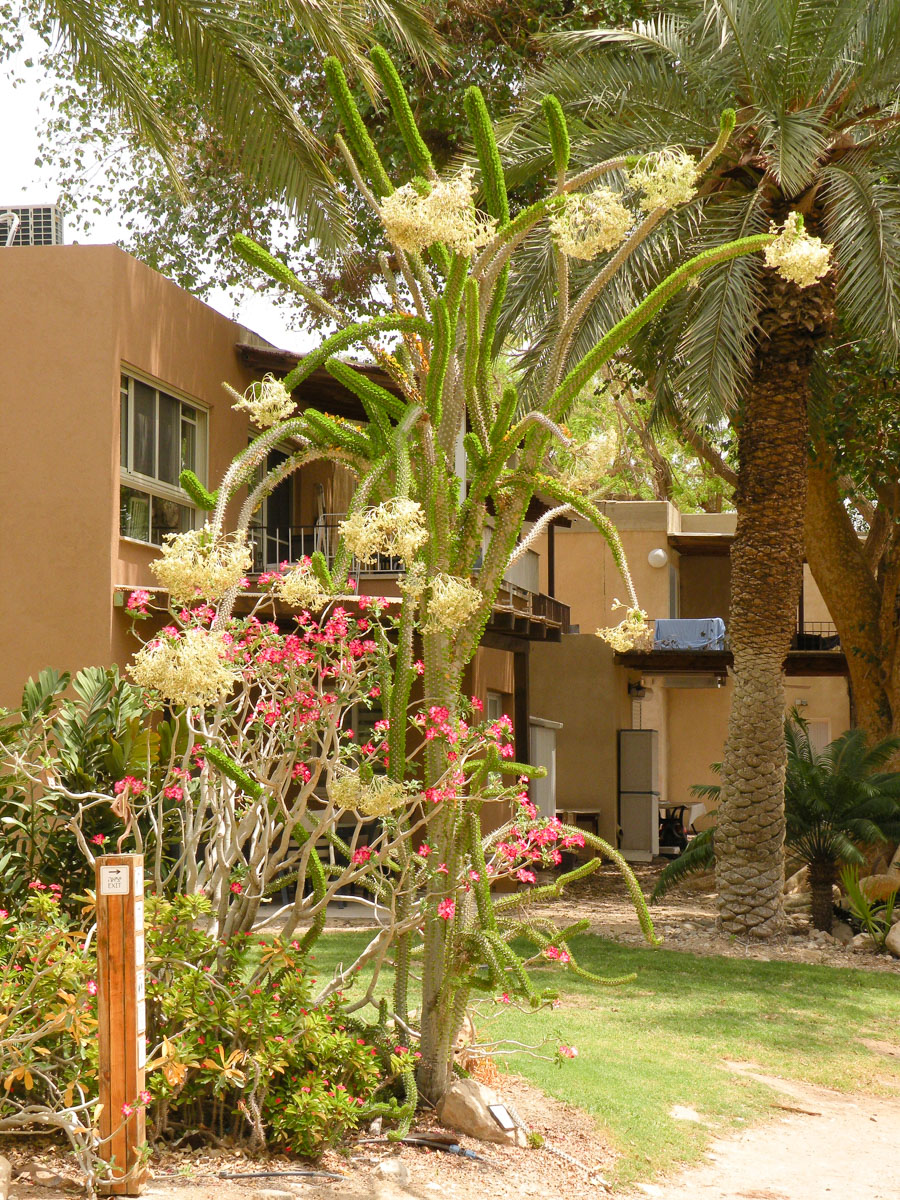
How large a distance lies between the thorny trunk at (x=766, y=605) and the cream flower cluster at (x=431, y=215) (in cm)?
846

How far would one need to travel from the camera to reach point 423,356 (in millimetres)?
6293

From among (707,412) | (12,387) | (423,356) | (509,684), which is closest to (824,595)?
(509,684)

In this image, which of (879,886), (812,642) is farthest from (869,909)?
(812,642)

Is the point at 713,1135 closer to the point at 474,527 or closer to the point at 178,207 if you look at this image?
the point at 474,527

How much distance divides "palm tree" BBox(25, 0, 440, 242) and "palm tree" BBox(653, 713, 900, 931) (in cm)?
762

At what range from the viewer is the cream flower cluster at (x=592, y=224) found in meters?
4.82

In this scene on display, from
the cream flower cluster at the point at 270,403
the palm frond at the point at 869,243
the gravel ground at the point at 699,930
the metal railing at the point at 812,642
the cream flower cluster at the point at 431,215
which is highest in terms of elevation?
the palm frond at the point at 869,243

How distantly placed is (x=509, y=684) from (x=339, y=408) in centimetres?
473

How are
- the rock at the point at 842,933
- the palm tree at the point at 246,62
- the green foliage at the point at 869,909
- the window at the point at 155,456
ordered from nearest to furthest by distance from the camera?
1. the palm tree at the point at 246,62
2. the green foliage at the point at 869,909
3. the rock at the point at 842,933
4. the window at the point at 155,456

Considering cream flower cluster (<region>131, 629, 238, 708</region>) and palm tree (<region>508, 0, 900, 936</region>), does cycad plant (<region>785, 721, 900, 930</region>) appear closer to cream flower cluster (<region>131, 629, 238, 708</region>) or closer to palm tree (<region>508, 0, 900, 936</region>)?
palm tree (<region>508, 0, 900, 936</region>)

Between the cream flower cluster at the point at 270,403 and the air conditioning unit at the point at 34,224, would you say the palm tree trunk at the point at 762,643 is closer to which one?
the cream flower cluster at the point at 270,403

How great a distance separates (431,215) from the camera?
14.0ft

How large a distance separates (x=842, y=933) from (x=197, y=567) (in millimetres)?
10592

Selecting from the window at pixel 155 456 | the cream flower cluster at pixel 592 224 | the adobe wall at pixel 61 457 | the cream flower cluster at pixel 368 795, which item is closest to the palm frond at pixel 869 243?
the cream flower cluster at pixel 592 224
